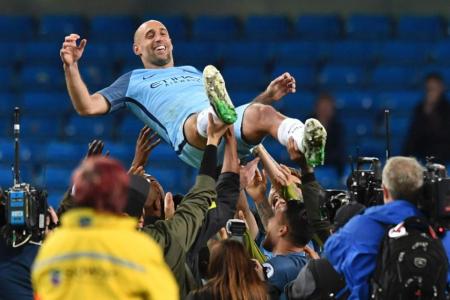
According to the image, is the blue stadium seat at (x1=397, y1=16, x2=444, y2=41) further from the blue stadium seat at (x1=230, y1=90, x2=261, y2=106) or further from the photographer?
the photographer

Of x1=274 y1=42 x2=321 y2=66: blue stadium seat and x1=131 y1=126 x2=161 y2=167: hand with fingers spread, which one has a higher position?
x1=274 y1=42 x2=321 y2=66: blue stadium seat

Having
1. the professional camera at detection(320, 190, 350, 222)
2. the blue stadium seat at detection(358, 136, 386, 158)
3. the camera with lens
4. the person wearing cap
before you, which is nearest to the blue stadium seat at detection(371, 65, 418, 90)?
the blue stadium seat at detection(358, 136, 386, 158)

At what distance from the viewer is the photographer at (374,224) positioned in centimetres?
449

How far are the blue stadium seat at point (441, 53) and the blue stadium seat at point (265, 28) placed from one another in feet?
5.01

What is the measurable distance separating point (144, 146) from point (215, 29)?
6.12 metres

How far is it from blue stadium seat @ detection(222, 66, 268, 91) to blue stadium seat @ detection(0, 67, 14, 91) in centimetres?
216

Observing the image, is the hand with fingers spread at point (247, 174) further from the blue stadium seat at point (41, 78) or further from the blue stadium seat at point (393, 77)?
the blue stadium seat at point (41, 78)

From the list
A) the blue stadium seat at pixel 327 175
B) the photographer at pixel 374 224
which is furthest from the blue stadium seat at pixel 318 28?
the photographer at pixel 374 224

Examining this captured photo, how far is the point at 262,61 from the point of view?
11.8m

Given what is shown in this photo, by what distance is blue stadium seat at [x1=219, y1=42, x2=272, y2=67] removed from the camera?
11828 millimetres

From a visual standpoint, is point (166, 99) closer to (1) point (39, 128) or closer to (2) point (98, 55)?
(1) point (39, 128)

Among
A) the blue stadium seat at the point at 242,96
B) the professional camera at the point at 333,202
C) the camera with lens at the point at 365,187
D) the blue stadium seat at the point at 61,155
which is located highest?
the blue stadium seat at the point at 242,96

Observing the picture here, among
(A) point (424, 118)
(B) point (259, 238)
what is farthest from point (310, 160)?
(A) point (424, 118)

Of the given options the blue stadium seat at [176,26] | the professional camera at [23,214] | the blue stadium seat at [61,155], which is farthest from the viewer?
the blue stadium seat at [176,26]
